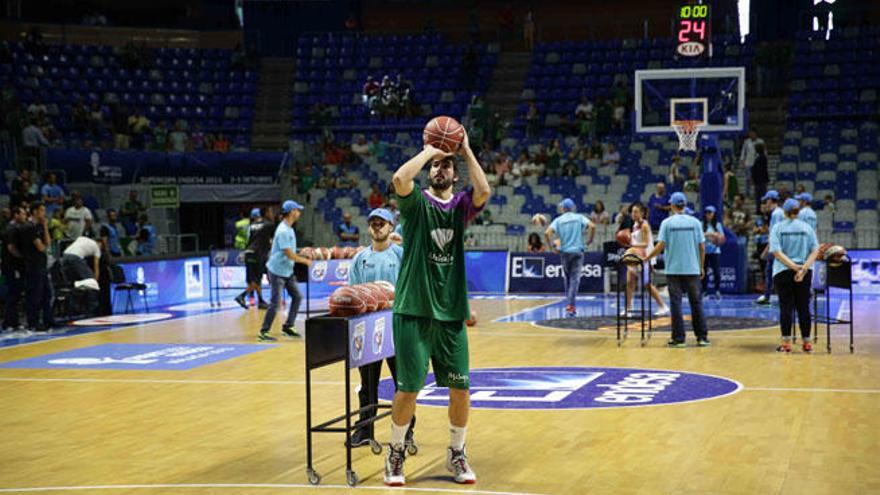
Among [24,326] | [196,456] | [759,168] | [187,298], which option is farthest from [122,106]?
[196,456]

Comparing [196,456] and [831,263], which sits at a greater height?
[831,263]

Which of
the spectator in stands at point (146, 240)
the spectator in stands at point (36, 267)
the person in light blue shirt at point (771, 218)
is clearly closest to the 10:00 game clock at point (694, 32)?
the person in light blue shirt at point (771, 218)

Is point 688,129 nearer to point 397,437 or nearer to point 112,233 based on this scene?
point 112,233

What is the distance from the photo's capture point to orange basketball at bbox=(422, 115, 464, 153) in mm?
7570

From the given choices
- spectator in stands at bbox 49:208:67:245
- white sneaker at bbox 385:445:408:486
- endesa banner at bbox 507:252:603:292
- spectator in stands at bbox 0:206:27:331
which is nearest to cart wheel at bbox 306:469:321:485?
white sneaker at bbox 385:445:408:486

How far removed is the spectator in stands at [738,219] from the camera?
2609 cm

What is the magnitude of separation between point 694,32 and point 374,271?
16.1m

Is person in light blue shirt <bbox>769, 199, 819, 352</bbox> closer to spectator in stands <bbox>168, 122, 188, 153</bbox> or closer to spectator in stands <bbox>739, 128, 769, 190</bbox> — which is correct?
spectator in stands <bbox>739, 128, 769, 190</bbox>

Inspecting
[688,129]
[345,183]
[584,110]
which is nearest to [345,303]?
[688,129]

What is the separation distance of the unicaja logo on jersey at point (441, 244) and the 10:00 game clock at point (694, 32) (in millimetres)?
17059

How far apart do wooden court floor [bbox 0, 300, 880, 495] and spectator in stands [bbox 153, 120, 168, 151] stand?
1783 cm

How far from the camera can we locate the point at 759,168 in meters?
28.1

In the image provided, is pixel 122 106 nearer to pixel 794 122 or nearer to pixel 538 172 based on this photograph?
pixel 538 172

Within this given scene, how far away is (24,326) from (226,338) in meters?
4.33
